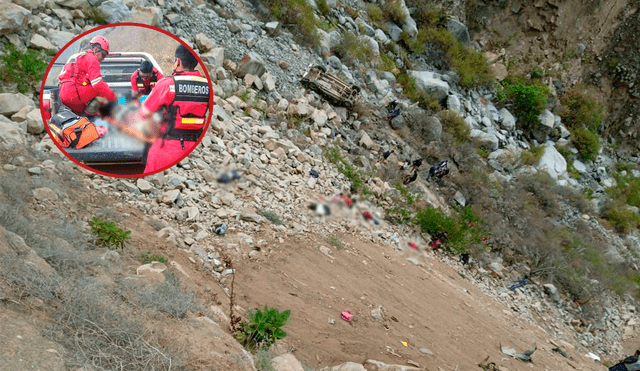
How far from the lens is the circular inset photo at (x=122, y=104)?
2.20m

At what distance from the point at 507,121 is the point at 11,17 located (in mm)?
12179

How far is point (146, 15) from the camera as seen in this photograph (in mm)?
6996

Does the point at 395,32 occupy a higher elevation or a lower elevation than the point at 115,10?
lower

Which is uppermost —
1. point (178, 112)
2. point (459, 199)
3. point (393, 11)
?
point (178, 112)

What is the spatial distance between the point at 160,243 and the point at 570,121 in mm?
14971

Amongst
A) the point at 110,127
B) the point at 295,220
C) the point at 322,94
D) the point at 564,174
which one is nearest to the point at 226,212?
the point at 295,220

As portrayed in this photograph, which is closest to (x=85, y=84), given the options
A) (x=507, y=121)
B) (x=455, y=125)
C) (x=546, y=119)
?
(x=455, y=125)

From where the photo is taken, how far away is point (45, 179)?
14.5 feet

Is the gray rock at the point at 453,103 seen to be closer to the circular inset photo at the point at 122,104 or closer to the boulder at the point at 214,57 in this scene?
the boulder at the point at 214,57

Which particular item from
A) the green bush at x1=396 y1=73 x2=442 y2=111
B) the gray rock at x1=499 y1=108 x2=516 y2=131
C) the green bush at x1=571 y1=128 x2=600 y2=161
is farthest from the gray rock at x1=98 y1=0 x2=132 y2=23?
the green bush at x1=571 y1=128 x2=600 y2=161

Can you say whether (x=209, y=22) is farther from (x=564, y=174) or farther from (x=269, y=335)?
(x=564, y=174)

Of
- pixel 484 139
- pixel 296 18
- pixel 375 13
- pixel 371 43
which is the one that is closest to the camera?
pixel 296 18

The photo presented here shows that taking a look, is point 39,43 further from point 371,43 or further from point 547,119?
point 547,119

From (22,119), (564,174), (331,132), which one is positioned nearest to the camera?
(22,119)
